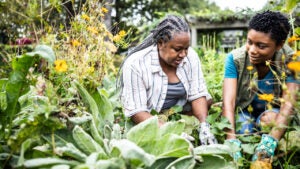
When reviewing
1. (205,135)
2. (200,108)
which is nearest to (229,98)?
(200,108)

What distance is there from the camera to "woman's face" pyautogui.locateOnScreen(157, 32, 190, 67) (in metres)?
2.41

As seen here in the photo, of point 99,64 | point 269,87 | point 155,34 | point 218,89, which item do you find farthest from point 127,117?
point 218,89

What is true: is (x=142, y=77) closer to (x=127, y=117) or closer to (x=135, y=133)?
(x=127, y=117)

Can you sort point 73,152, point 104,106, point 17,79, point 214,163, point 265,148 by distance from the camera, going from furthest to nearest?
1. point 265,148
2. point 104,106
3. point 214,163
4. point 17,79
5. point 73,152

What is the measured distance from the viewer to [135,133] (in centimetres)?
174

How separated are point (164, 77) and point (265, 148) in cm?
84

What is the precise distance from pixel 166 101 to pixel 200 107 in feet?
0.79

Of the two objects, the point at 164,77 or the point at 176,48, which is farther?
the point at 164,77

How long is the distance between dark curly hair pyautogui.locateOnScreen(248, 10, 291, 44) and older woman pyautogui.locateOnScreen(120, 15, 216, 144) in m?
0.45

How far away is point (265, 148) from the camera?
2.17 m

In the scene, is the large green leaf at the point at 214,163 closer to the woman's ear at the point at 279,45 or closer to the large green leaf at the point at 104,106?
the large green leaf at the point at 104,106

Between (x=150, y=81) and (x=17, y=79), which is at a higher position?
(x=17, y=79)

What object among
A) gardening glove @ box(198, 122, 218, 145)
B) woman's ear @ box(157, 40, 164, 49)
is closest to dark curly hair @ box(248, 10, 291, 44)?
woman's ear @ box(157, 40, 164, 49)

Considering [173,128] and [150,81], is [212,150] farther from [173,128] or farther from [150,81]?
[150,81]
